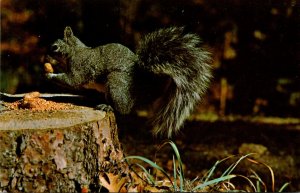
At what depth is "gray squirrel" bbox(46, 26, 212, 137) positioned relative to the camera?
2.93 m

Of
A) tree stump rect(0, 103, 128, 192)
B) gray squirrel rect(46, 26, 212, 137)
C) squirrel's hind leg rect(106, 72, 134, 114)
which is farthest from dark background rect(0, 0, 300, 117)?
tree stump rect(0, 103, 128, 192)

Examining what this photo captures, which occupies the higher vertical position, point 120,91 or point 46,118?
point 120,91

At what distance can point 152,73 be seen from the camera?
10.1 ft

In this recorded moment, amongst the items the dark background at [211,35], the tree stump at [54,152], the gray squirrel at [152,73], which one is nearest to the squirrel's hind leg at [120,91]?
the gray squirrel at [152,73]

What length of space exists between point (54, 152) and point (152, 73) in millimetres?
913

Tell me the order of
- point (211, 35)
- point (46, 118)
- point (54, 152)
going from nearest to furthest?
point (54, 152), point (46, 118), point (211, 35)

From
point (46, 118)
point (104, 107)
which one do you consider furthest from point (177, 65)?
point (46, 118)

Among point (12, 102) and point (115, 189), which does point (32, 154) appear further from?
point (12, 102)

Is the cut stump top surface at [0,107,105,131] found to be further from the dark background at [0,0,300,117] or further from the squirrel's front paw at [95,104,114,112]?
the dark background at [0,0,300,117]

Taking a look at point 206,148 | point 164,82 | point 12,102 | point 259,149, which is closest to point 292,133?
point 259,149

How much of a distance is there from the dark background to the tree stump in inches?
77.2

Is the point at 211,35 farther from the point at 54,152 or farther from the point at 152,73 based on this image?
the point at 54,152

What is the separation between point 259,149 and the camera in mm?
5141

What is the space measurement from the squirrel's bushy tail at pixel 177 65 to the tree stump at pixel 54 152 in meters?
0.52
